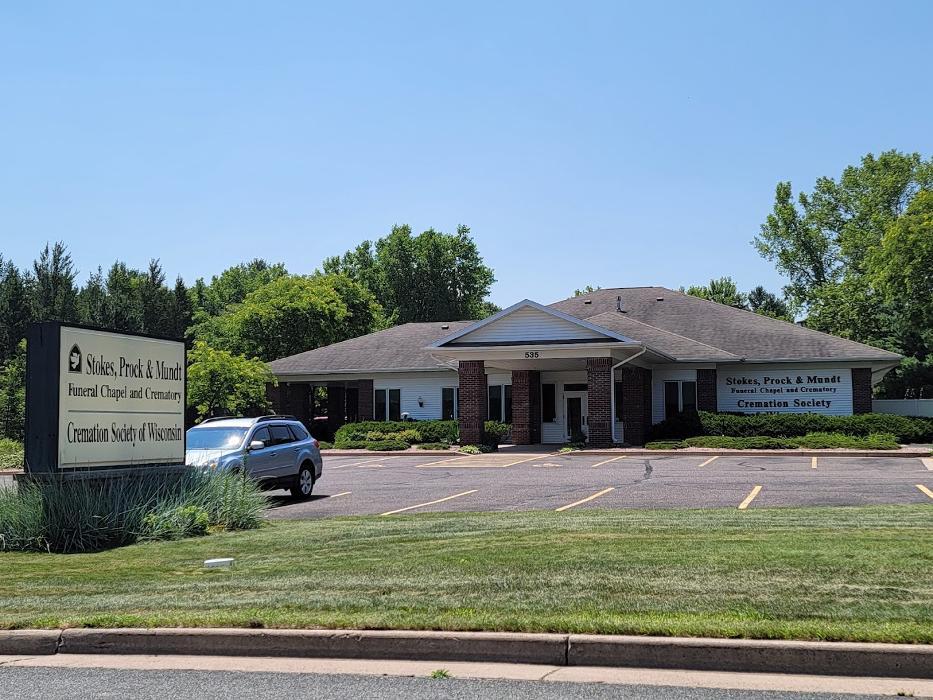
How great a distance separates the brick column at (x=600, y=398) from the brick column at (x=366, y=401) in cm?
1292

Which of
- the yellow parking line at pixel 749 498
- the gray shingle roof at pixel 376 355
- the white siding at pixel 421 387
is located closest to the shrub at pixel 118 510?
the yellow parking line at pixel 749 498

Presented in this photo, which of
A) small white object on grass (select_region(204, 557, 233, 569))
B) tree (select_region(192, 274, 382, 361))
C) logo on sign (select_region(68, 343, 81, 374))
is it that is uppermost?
tree (select_region(192, 274, 382, 361))

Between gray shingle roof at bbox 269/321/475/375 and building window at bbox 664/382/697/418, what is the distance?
9.77 metres

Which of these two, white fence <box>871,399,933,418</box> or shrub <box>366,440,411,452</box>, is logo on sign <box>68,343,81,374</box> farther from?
white fence <box>871,399,933,418</box>

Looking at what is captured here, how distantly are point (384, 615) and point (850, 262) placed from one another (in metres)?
70.2

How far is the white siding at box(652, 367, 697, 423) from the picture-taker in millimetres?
39031

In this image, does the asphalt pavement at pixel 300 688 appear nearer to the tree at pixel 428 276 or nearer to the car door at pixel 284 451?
the car door at pixel 284 451

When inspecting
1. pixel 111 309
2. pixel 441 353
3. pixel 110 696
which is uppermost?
pixel 111 309

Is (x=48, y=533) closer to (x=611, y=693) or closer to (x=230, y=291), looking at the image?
(x=611, y=693)

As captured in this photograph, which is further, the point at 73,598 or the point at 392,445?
the point at 392,445

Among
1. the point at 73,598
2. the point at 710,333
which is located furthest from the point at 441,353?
the point at 73,598

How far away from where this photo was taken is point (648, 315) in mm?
44656

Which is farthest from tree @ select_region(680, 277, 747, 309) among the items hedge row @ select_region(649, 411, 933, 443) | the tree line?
hedge row @ select_region(649, 411, 933, 443)

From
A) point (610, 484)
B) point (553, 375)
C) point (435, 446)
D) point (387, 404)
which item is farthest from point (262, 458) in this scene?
point (387, 404)
